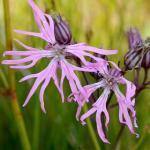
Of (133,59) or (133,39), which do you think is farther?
(133,39)

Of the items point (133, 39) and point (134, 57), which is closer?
point (134, 57)

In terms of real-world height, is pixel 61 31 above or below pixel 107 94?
above

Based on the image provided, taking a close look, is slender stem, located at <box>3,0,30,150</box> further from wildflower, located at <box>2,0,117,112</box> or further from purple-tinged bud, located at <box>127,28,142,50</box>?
purple-tinged bud, located at <box>127,28,142,50</box>

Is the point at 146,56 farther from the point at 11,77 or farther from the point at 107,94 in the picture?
the point at 11,77

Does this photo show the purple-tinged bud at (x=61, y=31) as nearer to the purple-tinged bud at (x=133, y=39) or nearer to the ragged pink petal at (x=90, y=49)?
the ragged pink petal at (x=90, y=49)

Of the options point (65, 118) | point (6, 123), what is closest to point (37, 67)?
point (65, 118)

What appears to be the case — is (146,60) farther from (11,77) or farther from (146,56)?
(11,77)

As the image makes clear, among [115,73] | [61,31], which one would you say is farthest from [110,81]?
[61,31]

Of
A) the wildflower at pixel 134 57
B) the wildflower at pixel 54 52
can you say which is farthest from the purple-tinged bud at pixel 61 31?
the wildflower at pixel 134 57

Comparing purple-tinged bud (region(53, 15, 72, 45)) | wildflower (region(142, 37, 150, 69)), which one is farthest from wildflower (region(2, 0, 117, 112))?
wildflower (region(142, 37, 150, 69))
